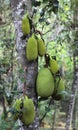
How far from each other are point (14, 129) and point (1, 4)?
194 centimetres

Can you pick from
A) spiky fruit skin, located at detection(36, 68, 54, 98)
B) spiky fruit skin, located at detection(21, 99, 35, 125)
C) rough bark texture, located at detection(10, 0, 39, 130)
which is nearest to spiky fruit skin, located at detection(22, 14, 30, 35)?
rough bark texture, located at detection(10, 0, 39, 130)

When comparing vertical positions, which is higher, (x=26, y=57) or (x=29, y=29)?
(x=29, y=29)

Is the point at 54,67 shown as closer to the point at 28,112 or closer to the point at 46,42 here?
the point at 28,112

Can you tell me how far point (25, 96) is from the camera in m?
1.22

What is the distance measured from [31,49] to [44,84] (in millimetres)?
152

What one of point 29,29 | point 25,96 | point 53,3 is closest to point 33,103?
point 25,96

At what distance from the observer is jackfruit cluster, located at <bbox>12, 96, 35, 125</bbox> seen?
3.93 ft

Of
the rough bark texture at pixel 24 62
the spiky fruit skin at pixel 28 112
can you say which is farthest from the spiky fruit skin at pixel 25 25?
the spiky fruit skin at pixel 28 112

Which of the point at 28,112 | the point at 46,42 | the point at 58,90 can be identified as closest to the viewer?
the point at 28,112

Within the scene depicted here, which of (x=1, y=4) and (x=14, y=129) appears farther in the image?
(x=1, y=4)

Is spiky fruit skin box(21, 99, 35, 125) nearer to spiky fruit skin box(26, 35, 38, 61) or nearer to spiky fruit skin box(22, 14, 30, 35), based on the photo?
spiky fruit skin box(26, 35, 38, 61)

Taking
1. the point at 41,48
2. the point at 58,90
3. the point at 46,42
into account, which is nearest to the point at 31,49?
the point at 41,48

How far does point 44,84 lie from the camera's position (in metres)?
1.27

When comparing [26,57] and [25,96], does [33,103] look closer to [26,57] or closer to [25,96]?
[25,96]
